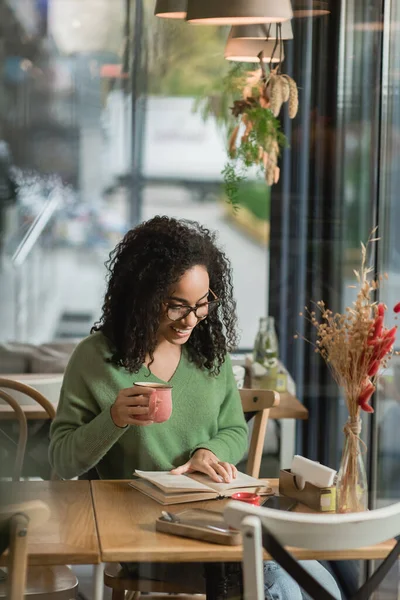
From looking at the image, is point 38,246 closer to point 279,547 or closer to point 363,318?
point 363,318

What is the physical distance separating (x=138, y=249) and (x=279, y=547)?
947 millimetres

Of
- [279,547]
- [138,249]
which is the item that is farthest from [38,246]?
[279,547]

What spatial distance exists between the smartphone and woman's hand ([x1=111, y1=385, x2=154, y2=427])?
27 centimetres

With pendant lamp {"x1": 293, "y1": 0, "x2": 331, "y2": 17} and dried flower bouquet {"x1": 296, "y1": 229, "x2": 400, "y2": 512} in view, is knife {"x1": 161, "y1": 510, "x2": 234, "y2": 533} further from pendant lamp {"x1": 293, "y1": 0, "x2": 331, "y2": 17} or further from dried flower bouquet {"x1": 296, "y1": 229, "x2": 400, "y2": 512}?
pendant lamp {"x1": 293, "y1": 0, "x2": 331, "y2": 17}

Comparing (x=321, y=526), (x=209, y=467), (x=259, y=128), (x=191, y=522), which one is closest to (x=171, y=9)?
(x=259, y=128)

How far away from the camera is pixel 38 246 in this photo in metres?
1.99

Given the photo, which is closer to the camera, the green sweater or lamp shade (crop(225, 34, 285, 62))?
the green sweater

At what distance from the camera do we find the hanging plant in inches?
90.2

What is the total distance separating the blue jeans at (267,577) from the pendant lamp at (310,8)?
1.43 m

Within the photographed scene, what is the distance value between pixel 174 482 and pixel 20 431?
504mm

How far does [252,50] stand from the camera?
7.65ft

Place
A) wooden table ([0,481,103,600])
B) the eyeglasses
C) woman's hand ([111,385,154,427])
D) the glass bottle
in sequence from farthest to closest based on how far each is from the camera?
the glass bottle, the eyeglasses, woman's hand ([111,385,154,427]), wooden table ([0,481,103,600])

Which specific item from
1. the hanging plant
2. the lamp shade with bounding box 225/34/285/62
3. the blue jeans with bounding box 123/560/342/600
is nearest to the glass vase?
the blue jeans with bounding box 123/560/342/600

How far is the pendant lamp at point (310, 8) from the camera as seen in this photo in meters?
2.46
